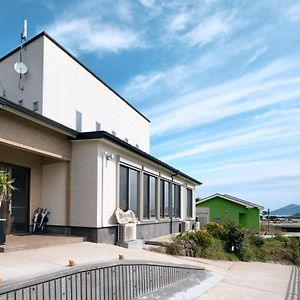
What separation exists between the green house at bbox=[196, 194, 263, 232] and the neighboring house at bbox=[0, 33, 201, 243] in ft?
57.1

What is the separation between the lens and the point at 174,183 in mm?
22672

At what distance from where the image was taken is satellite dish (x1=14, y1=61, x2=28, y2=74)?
53.0ft

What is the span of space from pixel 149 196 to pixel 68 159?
5706mm

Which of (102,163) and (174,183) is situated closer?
(102,163)

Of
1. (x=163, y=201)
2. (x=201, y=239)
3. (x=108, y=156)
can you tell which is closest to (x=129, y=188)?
(x=108, y=156)

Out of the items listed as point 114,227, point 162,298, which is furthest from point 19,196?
point 162,298

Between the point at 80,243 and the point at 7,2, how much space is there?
24.2ft

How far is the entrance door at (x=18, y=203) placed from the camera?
12.1 meters

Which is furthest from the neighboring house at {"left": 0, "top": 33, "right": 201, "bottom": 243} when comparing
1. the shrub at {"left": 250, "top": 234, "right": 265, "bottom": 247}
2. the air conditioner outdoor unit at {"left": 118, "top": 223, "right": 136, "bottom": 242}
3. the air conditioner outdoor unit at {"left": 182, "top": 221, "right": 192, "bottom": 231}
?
the shrub at {"left": 250, "top": 234, "right": 265, "bottom": 247}

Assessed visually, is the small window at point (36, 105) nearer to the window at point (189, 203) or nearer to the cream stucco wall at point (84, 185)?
the cream stucco wall at point (84, 185)

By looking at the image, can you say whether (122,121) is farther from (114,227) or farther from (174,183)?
(114,227)

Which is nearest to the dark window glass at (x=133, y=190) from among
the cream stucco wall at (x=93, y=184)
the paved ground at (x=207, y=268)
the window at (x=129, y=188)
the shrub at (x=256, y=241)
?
the window at (x=129, y=188)

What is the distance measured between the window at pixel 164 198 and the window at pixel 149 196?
1.15 meters

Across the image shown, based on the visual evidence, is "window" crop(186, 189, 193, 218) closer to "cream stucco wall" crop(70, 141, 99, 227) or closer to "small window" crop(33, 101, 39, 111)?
"small window" crop(33, 101, 39, 111)
